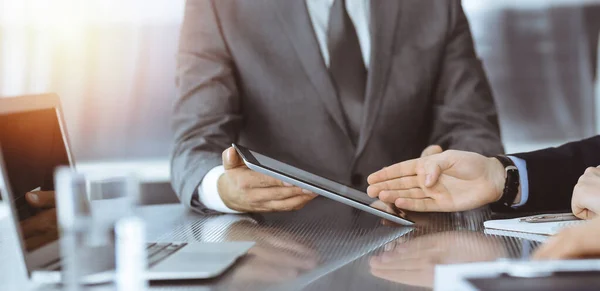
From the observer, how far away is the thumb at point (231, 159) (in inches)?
55.4

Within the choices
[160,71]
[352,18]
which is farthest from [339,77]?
[160,71]

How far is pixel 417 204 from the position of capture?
4.52 ft

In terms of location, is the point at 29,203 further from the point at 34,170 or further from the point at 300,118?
the point at 300,118

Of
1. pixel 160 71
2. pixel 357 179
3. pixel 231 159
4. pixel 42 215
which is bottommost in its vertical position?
pixel 357 179

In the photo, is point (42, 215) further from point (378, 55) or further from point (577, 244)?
point (378, 55)

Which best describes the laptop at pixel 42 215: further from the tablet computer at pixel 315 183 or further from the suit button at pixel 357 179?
the suit button at pixel 357 179

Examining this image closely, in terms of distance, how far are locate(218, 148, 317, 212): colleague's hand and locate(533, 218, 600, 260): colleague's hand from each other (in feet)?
1.94

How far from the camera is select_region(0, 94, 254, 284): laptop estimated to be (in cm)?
87

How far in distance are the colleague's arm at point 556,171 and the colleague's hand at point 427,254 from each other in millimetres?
311

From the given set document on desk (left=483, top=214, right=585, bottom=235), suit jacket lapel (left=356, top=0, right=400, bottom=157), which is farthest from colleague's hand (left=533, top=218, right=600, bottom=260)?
suit jacket lapel (left=356, top=0, right=400, bottom=157)

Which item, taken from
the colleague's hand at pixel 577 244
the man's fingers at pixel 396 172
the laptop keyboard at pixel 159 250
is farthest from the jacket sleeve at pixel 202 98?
the colleague's hand at pixel 577 244

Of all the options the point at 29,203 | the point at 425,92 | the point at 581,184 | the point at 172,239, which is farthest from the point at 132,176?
the point at 425,92

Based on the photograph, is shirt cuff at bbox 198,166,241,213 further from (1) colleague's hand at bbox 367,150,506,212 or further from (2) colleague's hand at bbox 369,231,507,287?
(2) colleague's hand at bbox 369,231,507,287

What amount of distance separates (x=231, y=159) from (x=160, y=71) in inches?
68.2
